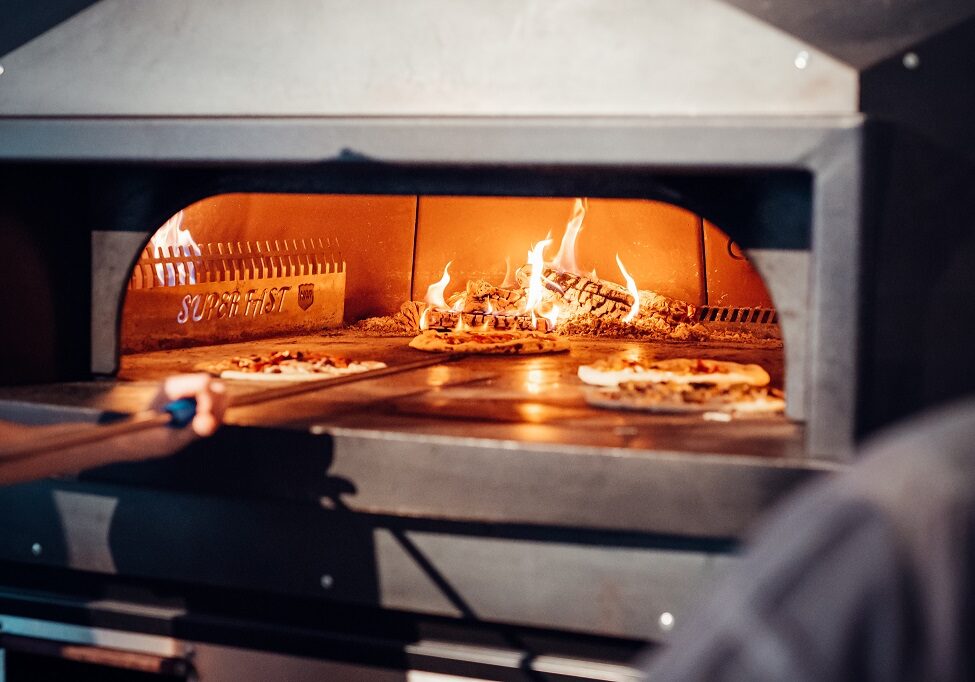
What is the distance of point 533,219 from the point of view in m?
3.71

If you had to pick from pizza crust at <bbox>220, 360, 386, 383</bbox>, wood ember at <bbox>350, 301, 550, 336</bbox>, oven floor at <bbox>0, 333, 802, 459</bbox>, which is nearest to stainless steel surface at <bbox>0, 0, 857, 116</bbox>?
oven floor at <bbox>0, 333, 802, 459</bbox>

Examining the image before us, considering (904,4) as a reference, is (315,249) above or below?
below

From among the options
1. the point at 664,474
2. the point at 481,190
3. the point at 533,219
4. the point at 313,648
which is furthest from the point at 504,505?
the point at 533,219

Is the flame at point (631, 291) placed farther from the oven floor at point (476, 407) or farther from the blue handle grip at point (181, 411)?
the blue handle grip at point (181, 411)

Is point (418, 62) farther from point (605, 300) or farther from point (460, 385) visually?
point (605, 300)

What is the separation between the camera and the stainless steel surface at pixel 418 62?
1758mm

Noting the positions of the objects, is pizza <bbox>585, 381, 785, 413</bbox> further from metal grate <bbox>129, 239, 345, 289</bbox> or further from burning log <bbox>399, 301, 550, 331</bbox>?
metal grate <bbox>129, 239, 345, 289</bbox>

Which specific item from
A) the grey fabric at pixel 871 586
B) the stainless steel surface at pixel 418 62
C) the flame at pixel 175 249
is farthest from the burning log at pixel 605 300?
the grey fabric at pixel 871 586

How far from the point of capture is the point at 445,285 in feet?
12.4

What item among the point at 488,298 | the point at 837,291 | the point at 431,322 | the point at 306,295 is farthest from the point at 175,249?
the point at 837,291

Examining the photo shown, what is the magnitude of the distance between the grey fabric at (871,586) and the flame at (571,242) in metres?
3.14

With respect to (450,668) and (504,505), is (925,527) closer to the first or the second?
(504,505)

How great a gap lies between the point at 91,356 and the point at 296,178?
2.12ft

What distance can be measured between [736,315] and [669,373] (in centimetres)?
112
